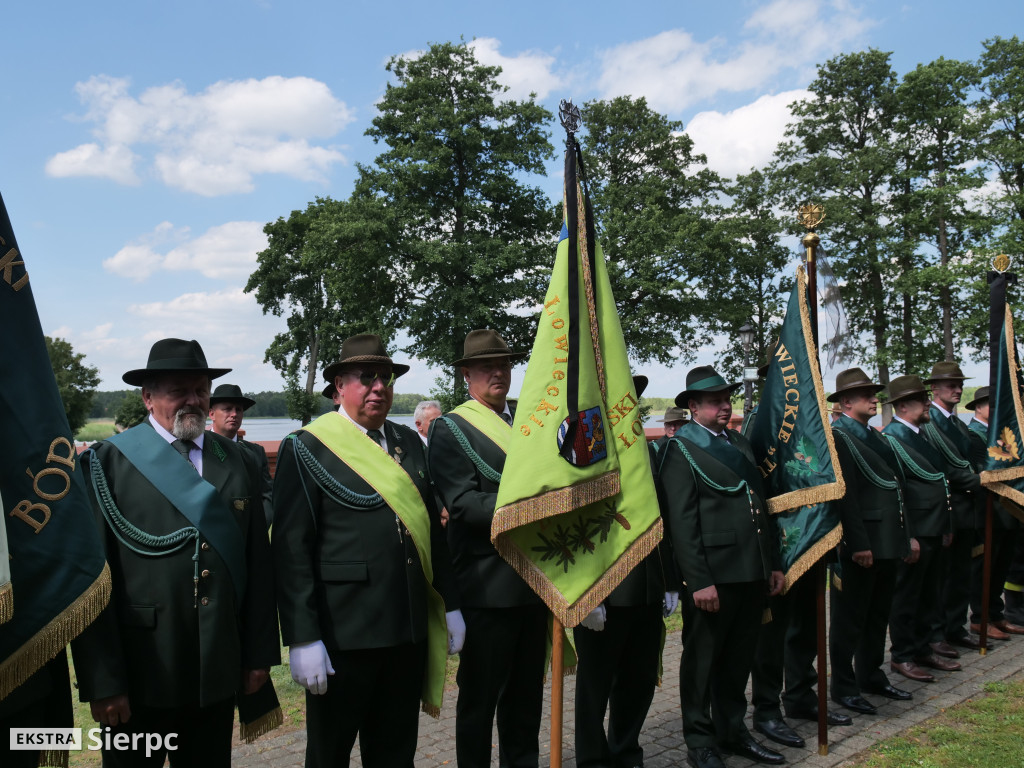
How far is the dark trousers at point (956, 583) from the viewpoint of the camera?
23.6 ft

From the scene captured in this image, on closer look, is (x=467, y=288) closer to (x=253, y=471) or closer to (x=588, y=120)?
(x=588, y=120)

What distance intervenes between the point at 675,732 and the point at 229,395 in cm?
457

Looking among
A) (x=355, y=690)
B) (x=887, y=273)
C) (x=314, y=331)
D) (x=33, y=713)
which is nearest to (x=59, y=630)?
(x=33, y=713)

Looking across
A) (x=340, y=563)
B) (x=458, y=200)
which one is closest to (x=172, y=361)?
(x=340, y=563)

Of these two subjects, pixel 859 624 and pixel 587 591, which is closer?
→ pixel 587 591

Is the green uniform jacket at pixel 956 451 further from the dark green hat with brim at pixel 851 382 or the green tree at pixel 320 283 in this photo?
the green tree at pixel 320 283

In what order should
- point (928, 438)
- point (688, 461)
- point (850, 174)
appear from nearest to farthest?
point (688, 461) → point (928, 438) → point (850, 174)

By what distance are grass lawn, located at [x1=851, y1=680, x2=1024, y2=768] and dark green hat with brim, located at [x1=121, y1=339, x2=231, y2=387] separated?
168 inches

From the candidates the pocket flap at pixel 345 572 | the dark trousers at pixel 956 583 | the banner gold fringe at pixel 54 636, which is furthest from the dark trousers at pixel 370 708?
the dark trousers at pixel 956 583

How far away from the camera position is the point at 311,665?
311 centimetres

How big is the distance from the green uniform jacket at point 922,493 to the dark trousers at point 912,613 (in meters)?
0.12

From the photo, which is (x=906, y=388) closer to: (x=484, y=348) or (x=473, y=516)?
(x=484, y=348)

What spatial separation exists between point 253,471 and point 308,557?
0.47 metres

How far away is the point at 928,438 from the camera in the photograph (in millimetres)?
7230
